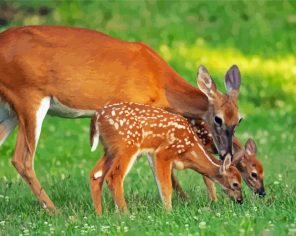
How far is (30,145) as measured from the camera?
11.4 meters

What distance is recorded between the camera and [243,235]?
28.0 feet

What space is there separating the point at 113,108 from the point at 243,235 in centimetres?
253

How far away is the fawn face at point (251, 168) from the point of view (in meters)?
11.2

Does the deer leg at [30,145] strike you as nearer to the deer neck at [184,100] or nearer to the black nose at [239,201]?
the deer neck at [184,100]

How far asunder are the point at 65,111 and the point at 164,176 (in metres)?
1.45

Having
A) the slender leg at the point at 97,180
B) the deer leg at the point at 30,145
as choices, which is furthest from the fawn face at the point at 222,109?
the deer leg at the point at 30,145

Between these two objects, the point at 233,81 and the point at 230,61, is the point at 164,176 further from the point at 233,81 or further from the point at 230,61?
the point at 230,61

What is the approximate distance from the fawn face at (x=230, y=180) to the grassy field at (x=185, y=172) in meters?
Answer: 0.15

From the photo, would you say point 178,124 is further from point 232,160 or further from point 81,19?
point 81,19

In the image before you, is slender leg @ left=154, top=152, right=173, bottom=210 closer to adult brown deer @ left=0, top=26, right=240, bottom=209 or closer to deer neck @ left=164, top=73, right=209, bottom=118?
adult brown deer @ left=0, top=26, right=240, bottom=209

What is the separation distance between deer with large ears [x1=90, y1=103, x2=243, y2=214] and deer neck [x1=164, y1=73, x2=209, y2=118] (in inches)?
31.1

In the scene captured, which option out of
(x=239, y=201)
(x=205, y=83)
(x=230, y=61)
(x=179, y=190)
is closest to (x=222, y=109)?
(x=205, y=83)

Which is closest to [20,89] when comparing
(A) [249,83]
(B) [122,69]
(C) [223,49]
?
(B) [122,69]

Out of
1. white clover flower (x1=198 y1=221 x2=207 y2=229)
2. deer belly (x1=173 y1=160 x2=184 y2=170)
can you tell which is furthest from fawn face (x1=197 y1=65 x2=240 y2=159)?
white clover flower (x1=198 y1=221 x2=207 y2=229)
